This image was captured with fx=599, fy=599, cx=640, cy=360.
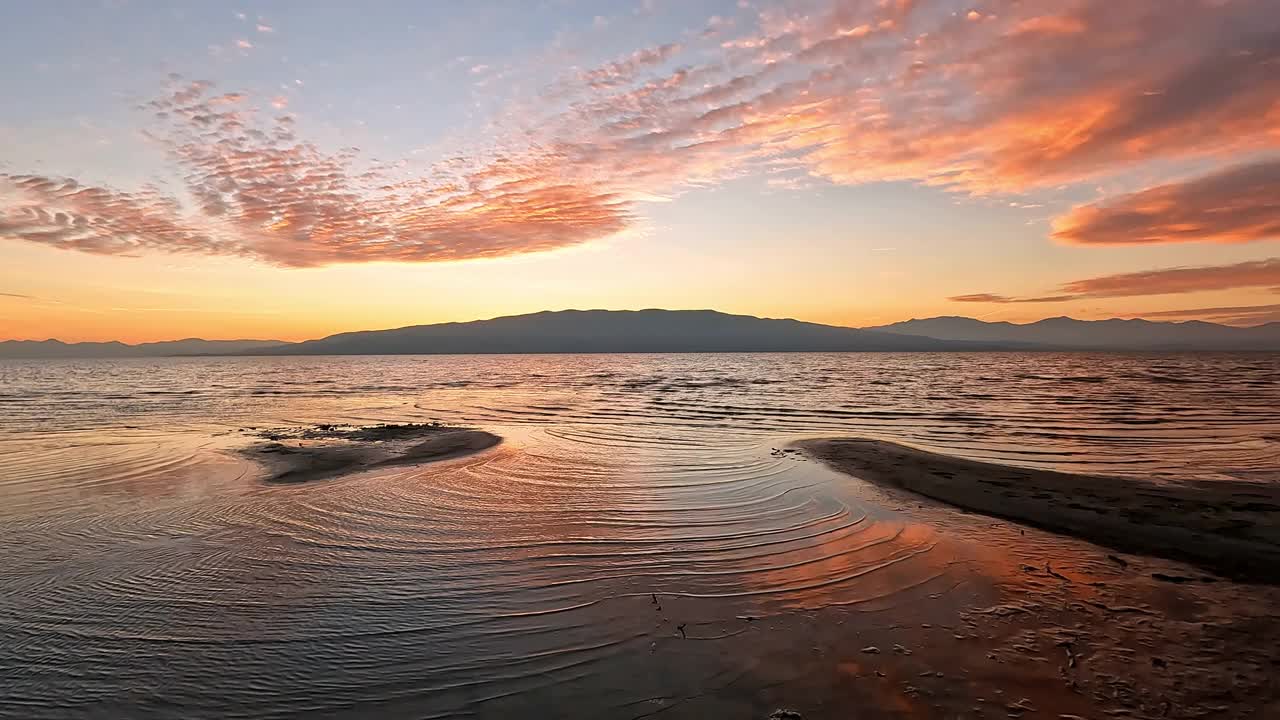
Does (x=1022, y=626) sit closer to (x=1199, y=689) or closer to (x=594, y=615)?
(x=1199, y=689)

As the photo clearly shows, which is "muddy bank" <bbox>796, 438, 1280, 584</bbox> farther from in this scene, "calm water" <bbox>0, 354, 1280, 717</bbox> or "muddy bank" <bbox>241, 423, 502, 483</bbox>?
"muddy bank" <bbox>241, 423, 502, 483</bbox>

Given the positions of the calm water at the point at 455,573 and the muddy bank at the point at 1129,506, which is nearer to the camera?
the calm water at the point at 455,573

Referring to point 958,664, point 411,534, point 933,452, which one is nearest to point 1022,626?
point 958,664

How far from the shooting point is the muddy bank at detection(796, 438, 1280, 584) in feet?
33.0

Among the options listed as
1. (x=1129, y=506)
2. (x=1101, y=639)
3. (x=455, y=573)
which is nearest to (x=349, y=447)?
(x=455, y=573)

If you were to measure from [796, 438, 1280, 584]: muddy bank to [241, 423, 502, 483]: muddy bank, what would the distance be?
14375 mm

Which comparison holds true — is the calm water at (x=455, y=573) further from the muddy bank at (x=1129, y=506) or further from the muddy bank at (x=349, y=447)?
the muddy bank at (x=1129, y=506)

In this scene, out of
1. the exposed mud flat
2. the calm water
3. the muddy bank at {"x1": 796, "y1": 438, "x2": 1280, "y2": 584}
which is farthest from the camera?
the muddy bank at {"x1": 796, "y1": 438, "x2": 1280, "y2": 584}

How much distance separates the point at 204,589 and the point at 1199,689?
12.3 metres

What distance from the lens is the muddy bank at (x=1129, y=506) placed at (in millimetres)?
10057

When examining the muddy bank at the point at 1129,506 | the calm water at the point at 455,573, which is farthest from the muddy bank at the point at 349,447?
the muddy bank at the point at 1129,506

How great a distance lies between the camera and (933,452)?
70.0 ft

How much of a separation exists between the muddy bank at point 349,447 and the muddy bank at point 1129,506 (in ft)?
47.2

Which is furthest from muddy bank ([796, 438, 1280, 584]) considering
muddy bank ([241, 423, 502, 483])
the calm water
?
muddy bank ([241, 423, 502, 483])
